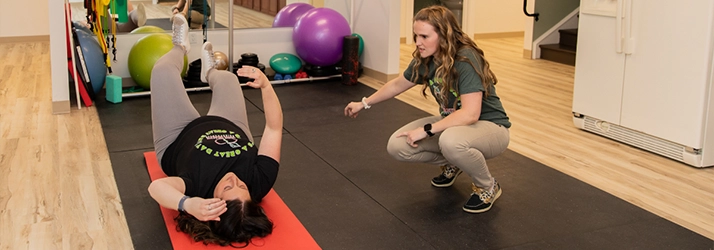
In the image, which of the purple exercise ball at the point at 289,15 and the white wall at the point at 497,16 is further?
the white wall at the point at 497,16

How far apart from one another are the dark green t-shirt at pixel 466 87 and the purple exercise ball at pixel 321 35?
285cm

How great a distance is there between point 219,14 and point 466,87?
3.58 m

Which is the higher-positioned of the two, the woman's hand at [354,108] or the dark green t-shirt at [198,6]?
the dark green t-shirt at [198,6]

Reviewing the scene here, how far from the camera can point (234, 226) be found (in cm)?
250

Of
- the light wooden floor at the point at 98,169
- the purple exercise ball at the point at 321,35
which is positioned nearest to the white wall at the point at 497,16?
the purple exercise ball at the point at 321,35

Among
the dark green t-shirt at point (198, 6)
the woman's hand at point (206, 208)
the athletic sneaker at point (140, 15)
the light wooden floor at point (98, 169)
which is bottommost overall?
the light wooden floor at point (98, 169)

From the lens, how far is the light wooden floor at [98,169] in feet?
9.49

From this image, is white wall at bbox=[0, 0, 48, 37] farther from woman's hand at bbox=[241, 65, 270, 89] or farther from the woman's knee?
the woman's knee

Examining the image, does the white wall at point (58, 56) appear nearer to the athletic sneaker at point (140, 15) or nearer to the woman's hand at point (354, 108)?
the athletic sneaker at point (140, 15)

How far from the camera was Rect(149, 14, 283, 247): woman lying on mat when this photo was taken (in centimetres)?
252

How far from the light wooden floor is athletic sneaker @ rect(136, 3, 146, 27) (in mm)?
910

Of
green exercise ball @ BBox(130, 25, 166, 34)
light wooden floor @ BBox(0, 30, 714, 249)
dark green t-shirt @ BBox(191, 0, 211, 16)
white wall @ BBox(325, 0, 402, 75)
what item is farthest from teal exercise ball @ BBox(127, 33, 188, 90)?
white wall @ BBox(325, 0, 402, 75)

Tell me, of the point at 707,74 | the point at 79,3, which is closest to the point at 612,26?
the point at 707,74

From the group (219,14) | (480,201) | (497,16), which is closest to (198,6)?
(219,14)
